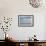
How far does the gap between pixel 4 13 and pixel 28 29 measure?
1.01m

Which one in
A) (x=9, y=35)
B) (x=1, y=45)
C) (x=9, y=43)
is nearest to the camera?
(x=9, y=43)

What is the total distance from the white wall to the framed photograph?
0.34ft

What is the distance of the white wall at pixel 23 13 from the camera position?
4.70 meters

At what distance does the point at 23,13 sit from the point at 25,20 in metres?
0.25

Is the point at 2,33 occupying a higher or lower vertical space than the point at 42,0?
lower

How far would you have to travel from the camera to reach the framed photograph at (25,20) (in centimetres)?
471

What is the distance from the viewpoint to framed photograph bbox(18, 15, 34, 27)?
471cm

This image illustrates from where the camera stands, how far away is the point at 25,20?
186 inches

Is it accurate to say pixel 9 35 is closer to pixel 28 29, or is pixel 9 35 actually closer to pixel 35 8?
pixel 28 29

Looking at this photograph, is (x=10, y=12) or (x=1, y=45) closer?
(x=1, y=45)

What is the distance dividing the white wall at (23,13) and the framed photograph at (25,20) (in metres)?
0.10

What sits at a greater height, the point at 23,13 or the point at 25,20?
the point at 23,13

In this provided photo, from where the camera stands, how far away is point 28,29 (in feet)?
15.5

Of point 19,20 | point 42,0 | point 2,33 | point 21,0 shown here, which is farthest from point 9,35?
point 42,0
